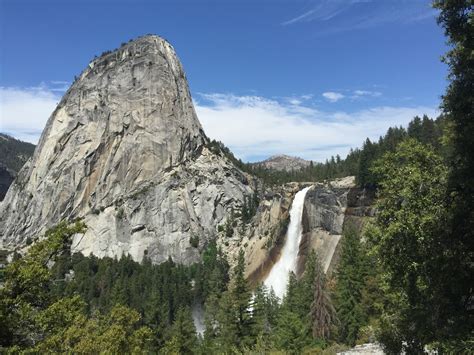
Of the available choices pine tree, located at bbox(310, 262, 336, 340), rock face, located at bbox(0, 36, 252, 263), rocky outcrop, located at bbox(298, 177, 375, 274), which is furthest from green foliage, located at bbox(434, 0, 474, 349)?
rock face, located at bbox(0, 36, 252, 263)

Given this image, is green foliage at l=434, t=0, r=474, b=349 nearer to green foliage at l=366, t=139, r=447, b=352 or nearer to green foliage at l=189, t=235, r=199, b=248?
green foliage at l=366, t=139, r=447, b=352

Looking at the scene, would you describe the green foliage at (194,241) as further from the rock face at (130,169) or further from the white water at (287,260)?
the white water at (287,260)

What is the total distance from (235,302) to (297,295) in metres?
21.1

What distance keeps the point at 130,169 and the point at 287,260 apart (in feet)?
260

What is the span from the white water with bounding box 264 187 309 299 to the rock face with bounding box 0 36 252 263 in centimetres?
4291

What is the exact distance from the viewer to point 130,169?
148375 mm

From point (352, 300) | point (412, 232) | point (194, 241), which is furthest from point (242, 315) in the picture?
point (194, 241)

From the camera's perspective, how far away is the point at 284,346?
34.1 m

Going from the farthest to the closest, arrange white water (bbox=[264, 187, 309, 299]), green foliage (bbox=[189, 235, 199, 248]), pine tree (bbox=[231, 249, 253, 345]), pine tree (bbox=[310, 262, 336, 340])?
1. green foliage (bbox=[189, 235, 199, 248])
2. white water (bbox=[264, 187, 309, 299])
3. pine tree (bbox=[310, 262, 336, 340])
4. pine tree (bbox=[231, 249, 253, 345])

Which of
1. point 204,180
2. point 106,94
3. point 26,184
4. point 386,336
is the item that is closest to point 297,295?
point 386,336

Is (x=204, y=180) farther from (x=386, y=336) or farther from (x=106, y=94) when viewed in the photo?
(x=386, y=336)

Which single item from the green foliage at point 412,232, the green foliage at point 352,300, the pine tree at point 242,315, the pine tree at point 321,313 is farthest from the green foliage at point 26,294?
the pine tree at point 321,313

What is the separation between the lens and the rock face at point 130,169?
5315 inches

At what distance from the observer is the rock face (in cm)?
13500
